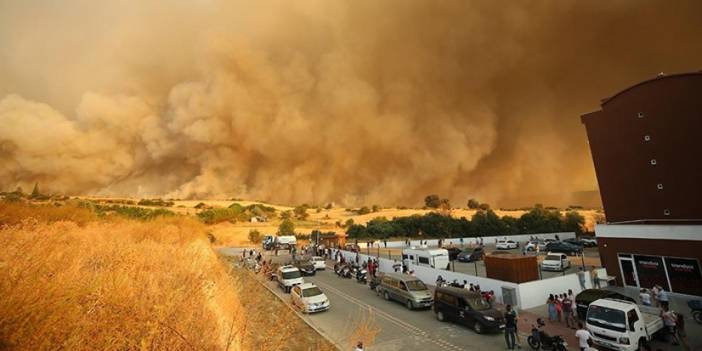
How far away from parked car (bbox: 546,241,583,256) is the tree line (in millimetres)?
19543

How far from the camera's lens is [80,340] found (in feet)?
11.2

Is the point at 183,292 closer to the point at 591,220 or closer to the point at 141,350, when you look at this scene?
the point at 141,350

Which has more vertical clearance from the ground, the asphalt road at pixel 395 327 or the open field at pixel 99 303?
the open field at pixel 99 303

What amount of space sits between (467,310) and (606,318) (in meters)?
3.93

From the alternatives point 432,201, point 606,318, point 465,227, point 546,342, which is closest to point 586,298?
point 606,318

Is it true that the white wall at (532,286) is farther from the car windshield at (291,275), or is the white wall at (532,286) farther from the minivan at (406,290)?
the car windshield at (291,275)

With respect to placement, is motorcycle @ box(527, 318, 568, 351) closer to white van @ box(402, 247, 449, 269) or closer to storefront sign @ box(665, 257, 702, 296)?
storefront sign @ box(665, 257, 702, 296)

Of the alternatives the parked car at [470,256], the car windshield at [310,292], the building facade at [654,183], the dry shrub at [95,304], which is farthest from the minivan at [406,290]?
the parked car at [470,256]

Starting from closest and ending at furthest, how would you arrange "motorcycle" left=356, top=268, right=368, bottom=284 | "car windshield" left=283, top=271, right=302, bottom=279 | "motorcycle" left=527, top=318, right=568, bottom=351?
"motorcycle" left=527, top=318, right=568, bottom=351
"car windshield" left=283, top=271, right=302, bottom=279
"motorcycle" left=356, top=268, right=368, bottom=284

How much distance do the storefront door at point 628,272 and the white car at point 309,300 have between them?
15.4 metres

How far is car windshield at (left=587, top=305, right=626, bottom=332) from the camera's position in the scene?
8828mm

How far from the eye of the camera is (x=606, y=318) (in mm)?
9195

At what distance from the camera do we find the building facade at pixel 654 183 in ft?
46.7

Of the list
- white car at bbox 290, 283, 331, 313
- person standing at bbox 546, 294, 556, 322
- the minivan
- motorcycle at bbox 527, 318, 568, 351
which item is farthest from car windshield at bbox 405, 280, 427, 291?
motorcycle at bbox 527, 318, 568, 351
